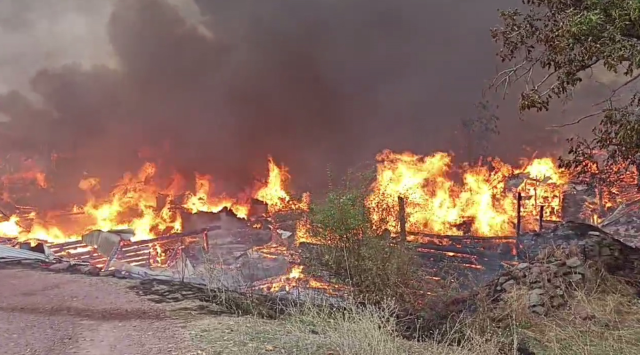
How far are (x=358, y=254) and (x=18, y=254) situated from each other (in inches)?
328

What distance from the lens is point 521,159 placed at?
65.0 ft

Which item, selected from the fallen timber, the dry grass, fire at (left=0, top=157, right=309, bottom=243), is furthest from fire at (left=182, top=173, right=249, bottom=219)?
the dry grass

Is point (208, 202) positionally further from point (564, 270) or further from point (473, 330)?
point (473, 330)

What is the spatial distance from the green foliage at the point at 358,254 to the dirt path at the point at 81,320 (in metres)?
2.53

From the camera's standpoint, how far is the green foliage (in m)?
8.01

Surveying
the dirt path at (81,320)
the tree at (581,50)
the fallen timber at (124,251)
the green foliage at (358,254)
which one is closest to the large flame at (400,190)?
the fallen timber at (124,251)

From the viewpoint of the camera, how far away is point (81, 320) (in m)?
7.20

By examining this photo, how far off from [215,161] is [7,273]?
10816 millimetres

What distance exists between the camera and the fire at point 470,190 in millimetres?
16438

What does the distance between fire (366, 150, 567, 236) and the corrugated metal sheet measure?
28.9ft

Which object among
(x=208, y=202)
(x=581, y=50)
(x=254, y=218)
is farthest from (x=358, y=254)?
(x=208, y=202)

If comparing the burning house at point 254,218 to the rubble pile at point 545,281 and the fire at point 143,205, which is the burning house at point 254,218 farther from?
the rubble pile at point 545,281

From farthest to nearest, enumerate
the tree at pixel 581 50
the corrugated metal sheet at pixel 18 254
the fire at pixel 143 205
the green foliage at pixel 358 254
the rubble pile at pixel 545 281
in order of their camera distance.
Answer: the fire at pixel 143 205
the corrugated metal sheet at pixel 18 254
the rubble pile at pixel 545 281
the green foliage at pixel 358 254
the tree at pixel 581 50

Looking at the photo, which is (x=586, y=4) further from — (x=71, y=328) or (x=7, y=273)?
(x=7, y=273)
